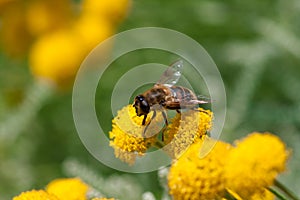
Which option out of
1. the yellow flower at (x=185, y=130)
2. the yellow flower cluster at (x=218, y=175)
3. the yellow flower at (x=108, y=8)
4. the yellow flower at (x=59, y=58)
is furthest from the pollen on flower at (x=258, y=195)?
the yellow flower at (x=108, y=8)

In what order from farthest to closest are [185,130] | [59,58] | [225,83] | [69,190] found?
[225,83], [59,58], [69,190], [185,130]

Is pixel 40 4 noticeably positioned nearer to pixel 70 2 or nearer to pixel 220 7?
pixel 70 2

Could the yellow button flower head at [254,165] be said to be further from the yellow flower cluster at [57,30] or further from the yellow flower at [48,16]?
A: the yellow flower at [48,16]

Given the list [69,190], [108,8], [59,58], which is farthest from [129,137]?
[108,8]

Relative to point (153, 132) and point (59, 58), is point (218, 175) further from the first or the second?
point (59, 58)

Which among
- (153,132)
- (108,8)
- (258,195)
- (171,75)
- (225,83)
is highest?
(108,8)

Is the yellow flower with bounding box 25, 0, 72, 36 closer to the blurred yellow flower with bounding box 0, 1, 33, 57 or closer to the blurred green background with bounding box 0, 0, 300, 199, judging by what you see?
the blurred yellow flower with bounding box 0, 1, 33, 57
